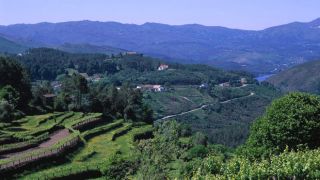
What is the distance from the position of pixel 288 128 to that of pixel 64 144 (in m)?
24.9

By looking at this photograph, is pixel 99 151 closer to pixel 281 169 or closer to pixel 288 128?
pixel 288 128

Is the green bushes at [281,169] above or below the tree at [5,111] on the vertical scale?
above

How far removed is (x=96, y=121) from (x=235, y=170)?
156ft

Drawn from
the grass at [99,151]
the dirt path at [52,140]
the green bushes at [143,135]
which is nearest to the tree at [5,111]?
the dirt path at [52,140]

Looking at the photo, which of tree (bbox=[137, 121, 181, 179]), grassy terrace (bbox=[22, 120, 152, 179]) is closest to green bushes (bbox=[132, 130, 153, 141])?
grassy terrace (bbox=[22, 120, 152, 179])

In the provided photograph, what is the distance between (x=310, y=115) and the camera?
1884 inches

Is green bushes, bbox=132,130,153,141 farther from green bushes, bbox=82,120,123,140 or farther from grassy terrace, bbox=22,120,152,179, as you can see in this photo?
green bushes, bbox=82,120,123,140

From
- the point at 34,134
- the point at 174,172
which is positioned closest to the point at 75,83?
the point at 34,134

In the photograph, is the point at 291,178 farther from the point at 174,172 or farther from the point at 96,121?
the point at 96,121

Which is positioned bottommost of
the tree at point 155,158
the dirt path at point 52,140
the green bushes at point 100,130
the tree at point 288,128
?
the green bushes at point 100,130

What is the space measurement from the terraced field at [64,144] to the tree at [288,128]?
1271 cm

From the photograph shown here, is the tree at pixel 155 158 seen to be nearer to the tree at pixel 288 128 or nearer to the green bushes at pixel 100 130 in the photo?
the tree at pixel 288 128

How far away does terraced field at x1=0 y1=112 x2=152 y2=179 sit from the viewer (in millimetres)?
51625

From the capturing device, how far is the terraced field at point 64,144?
51625 millimetres
